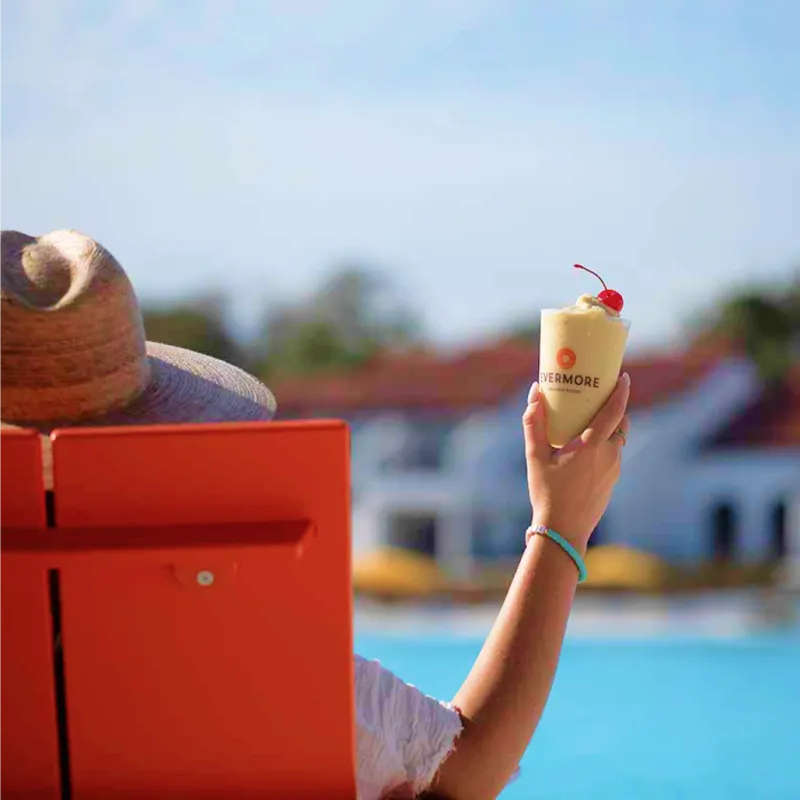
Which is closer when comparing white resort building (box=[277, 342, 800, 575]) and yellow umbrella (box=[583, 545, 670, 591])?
yellow umbrella (box=[583, 545, 670, 591])

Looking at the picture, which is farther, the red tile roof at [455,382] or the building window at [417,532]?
the building window at [417,532]

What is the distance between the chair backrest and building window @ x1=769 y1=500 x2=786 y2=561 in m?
15.0

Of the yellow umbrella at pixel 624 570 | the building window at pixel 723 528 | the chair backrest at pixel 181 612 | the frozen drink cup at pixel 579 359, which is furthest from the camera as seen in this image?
→ the building window at pixel 723 528

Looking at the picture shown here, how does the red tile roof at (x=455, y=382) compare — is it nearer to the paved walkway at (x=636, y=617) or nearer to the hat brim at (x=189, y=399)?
the paved walkway at (x=636, y=617)

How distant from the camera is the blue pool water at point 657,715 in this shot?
25.0ft

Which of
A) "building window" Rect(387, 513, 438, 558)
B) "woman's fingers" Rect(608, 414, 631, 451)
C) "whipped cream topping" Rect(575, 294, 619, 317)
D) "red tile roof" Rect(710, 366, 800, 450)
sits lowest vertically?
"building window" Rect(387, 513, 438, 558)

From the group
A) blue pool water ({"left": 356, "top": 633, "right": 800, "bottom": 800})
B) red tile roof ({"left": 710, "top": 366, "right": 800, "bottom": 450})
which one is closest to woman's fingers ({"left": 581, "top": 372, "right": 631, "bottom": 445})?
blue pool water ({"left": 356, "top": 633, "right": 800, "bottom": 800})

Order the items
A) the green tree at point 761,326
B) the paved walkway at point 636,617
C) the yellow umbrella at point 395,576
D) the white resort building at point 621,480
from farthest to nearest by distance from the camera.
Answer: the green tree at point 761,326 < the white resort building at point 621,480 < the yellow umbrella at point 395,576 < the paved walkway at point 636,617

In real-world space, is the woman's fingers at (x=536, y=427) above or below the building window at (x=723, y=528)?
above

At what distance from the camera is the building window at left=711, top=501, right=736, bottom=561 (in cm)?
1580

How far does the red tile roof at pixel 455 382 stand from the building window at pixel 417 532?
1370 millimetres

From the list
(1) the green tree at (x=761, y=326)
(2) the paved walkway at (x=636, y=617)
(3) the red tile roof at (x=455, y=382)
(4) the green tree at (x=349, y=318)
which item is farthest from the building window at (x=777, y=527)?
(4) the green tree at (x=349, y=318)

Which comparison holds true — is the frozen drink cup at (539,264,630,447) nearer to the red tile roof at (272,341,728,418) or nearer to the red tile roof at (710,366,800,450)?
the red tile roof at (272,341,728,418)

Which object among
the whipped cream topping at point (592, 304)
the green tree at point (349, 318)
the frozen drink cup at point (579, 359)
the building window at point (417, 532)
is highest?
the whipped cream topping at point (592, 304)
